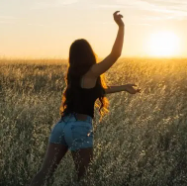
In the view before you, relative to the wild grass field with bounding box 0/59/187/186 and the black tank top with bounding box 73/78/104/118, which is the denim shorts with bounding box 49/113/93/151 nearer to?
the black tank top with bounding box 73/78/104/118

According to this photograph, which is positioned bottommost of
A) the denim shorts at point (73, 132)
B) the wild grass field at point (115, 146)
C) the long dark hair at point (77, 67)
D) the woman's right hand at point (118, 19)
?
the wild grass field at point (115, 146)

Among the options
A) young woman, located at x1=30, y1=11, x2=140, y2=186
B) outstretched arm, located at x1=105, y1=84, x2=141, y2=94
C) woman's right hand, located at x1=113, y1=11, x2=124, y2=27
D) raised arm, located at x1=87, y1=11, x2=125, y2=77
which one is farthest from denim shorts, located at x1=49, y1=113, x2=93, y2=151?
woman's right hand, located at x1=113, y1=11, x2=124, y2=27


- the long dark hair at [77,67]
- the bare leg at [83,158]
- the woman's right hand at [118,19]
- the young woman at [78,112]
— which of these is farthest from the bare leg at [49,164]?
the woman's right hand at [118,19]

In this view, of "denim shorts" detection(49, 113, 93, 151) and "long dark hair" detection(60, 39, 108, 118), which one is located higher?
"long dark hair" detection(60, 39, 108, 118)

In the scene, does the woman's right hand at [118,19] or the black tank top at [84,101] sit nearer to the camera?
the woman's right hand at [118,19]

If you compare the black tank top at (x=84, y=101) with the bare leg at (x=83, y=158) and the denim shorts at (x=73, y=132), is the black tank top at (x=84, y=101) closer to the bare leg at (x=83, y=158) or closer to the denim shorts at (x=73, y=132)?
the denim shorts at (x=73, y=132)

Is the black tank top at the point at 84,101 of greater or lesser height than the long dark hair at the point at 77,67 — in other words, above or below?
below

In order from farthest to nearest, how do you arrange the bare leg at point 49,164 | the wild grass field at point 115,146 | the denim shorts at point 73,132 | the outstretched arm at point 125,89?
the wild grass field at point 115,146 → the outstretched arm at point 125,89 → the bare leg at point 49,164 → the denim shorts at point 73,132

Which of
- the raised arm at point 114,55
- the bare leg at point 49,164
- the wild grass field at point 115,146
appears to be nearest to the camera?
the raised arm at point 114,55

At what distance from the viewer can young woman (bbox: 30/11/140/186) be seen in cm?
340

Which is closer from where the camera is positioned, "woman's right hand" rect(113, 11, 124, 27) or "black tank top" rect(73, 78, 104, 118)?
"woman's right hand" rect(113, 11, 124, 27)

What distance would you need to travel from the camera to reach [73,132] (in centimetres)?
339

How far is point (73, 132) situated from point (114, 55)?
2.19ft

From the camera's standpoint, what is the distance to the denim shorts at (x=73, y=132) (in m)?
3.38
